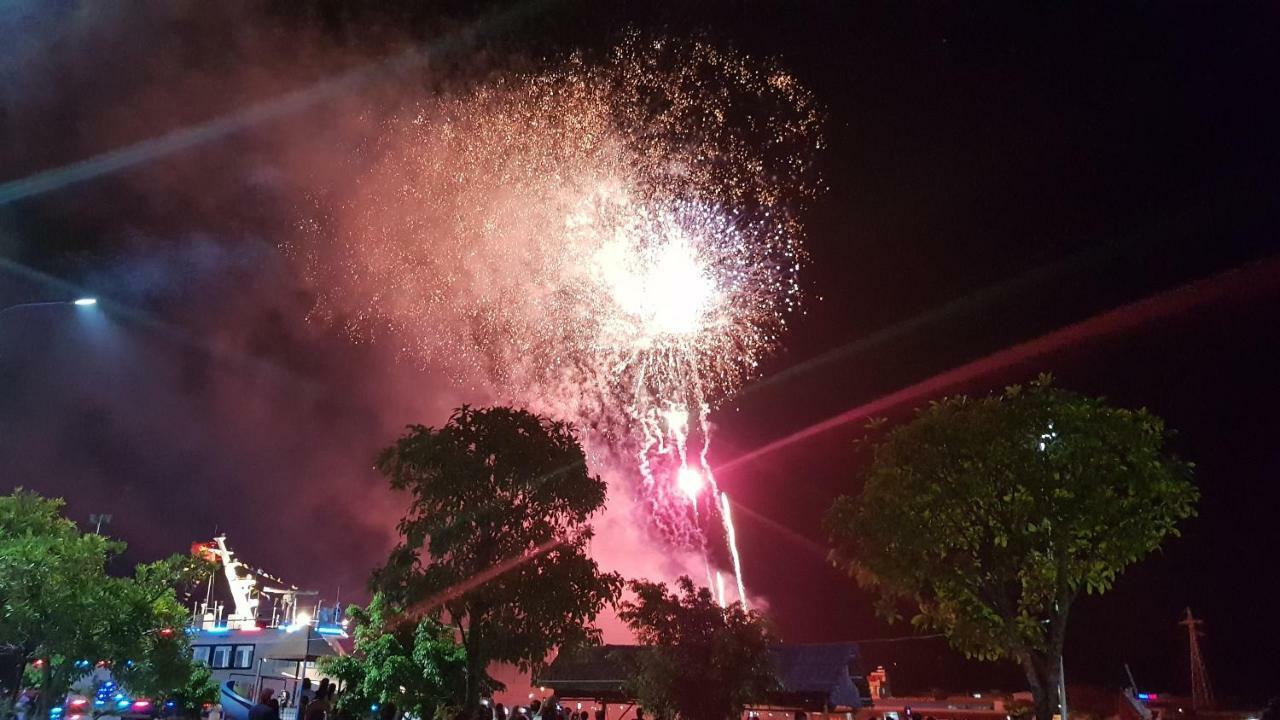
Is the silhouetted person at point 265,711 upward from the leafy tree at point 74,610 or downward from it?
downward

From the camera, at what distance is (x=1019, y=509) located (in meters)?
11.8

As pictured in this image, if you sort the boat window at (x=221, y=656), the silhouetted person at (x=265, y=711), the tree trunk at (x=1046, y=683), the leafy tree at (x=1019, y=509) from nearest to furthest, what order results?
1. the silhouetted person at (x=265, y=711)
2. the tree trunk at (x=1046, y=683)
3. the leafy tree at (x=1019, y=509)
4. the boat window at (x=221, y=656)

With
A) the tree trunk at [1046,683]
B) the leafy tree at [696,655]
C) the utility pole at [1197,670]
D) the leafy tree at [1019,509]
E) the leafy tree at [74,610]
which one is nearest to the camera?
the tree trunk at [1046,683]

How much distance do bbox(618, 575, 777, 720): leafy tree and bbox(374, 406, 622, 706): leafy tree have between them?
2207 millimetres

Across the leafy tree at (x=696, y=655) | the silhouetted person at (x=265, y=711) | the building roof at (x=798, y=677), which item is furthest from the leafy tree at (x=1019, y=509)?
the building roof at (x=798, y=677)

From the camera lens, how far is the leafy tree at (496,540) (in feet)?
42.1

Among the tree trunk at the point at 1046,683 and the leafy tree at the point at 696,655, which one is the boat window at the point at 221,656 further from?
the tree trunk at the point at 1046,683

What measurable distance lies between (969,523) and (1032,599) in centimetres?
173

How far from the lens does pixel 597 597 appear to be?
13930mm

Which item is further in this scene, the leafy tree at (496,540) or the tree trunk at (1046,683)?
the leafy tree at (496,540)

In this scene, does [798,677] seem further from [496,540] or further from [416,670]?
[496,540]

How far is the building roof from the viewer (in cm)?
2650

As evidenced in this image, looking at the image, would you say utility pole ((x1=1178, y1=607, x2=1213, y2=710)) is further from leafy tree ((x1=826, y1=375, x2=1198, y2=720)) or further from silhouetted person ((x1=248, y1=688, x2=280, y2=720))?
silhouetted person ((x1=248, y1=688, x2=280, y2=720))

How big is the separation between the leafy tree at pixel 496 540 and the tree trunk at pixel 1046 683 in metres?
6.86
